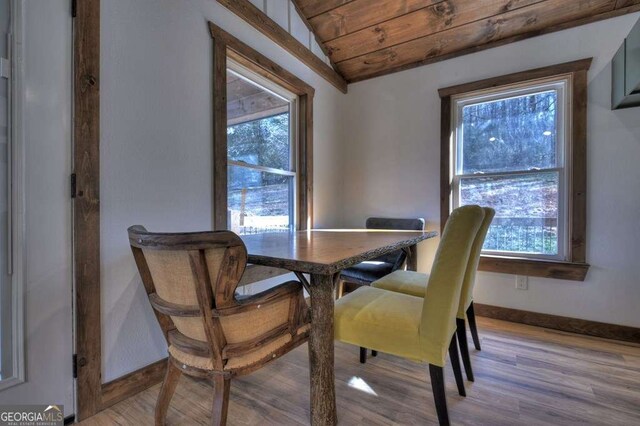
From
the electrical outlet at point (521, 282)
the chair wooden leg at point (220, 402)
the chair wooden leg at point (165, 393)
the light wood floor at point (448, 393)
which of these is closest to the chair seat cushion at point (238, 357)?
the chair wooden leg at point (220, 402)

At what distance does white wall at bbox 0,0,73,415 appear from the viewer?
114 cm

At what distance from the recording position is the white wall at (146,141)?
136 centimetres

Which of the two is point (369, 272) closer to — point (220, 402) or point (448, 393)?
point (448, 393)

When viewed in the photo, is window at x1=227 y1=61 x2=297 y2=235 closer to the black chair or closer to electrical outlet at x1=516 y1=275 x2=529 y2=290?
the black chair

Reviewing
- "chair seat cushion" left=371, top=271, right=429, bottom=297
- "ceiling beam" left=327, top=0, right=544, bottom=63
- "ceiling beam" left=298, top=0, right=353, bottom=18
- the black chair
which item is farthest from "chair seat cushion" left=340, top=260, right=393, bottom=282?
"ceiling beam" left=298, top=0, right=353, bottom=18

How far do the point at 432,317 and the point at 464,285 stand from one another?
22.3 inches

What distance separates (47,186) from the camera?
1.18m

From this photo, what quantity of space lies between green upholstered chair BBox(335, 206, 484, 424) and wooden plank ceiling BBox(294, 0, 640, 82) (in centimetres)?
211

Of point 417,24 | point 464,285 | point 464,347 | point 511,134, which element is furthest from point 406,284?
point 417,24

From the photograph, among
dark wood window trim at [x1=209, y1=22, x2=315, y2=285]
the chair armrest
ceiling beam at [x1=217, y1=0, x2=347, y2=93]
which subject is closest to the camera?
the chair armrest

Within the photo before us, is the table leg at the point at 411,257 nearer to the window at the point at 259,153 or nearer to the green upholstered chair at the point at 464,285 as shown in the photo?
the green upholstered chair at the point at 464,285

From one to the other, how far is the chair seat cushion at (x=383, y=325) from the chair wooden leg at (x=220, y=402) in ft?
1.60

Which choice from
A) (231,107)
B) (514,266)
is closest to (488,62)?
(514,266)

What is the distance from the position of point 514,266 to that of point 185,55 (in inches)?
113
